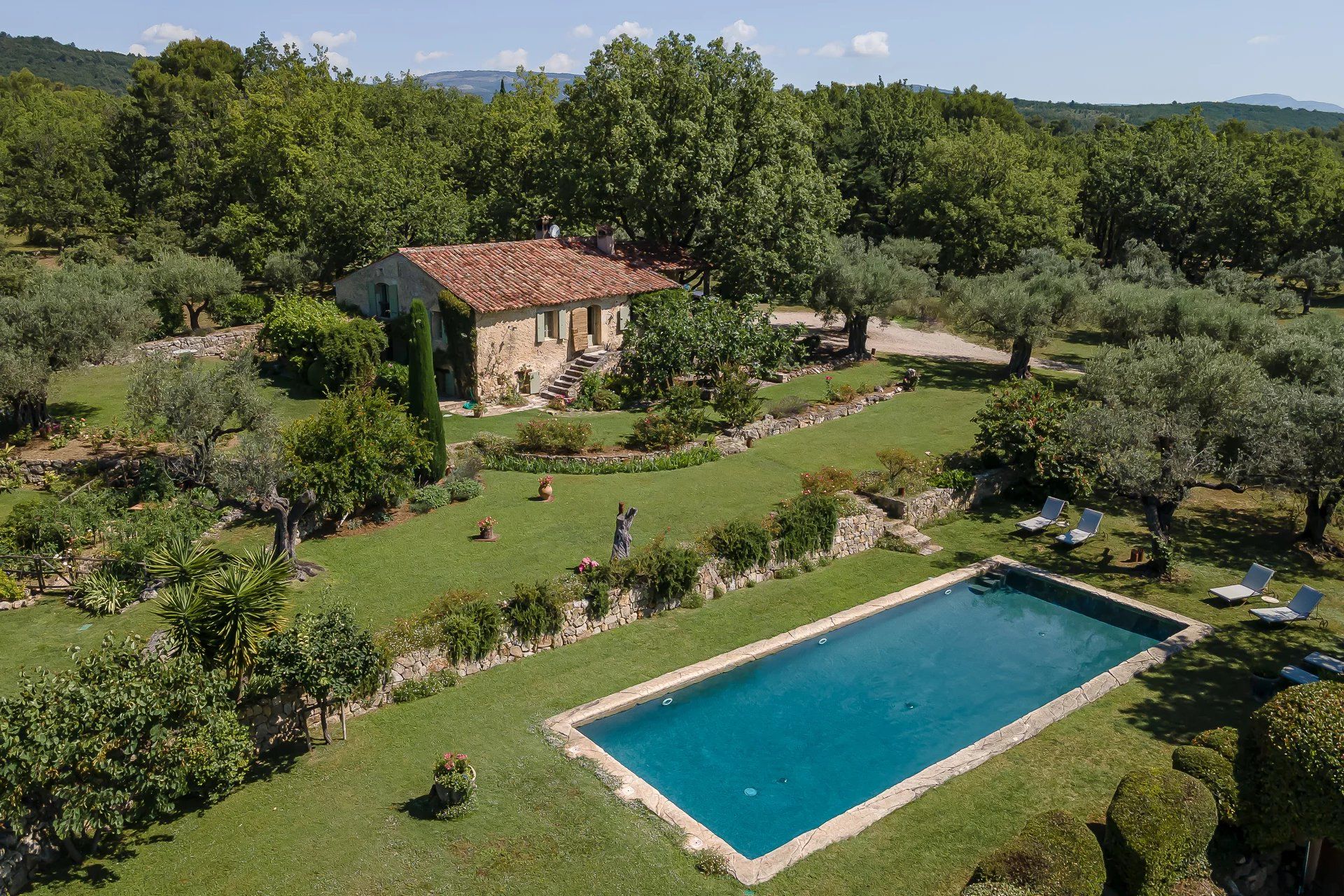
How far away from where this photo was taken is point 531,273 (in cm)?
3781

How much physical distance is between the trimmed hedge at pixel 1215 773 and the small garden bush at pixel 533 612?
11410 mm

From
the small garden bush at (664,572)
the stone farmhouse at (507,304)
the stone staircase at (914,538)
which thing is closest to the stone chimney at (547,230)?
the stone farmhouse at (507,304)

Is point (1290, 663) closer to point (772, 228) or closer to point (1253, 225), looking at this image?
point (772, 228)

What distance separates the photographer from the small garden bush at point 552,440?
28953 mm

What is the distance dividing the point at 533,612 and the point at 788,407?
17444 mm

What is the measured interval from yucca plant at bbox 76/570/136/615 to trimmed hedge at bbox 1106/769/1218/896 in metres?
19.2

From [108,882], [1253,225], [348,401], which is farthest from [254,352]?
[1253,225]

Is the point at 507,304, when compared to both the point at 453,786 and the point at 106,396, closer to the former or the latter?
the point at 106,396

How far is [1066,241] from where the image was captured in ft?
182

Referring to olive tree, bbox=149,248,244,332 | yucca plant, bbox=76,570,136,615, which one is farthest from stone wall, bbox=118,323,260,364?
yucca plant, bbox=76,570,136,615

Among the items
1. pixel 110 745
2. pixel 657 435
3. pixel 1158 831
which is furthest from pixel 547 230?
pixel 1158 831

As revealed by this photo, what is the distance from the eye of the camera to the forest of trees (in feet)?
139

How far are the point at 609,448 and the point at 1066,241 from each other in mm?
38581

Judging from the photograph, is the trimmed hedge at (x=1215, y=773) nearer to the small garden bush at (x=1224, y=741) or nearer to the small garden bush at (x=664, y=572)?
the small garden bush at (x=1224, y=741)
